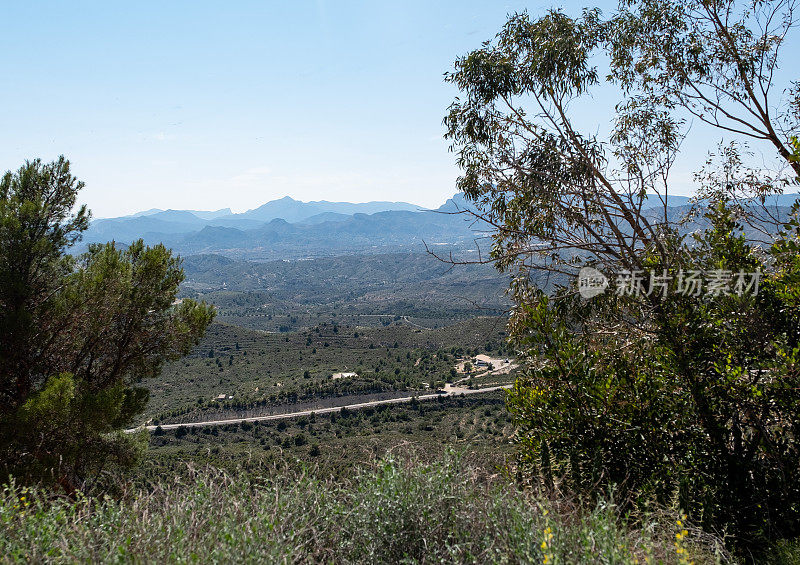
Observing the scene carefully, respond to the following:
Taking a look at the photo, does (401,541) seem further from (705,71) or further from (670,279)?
(705,71)

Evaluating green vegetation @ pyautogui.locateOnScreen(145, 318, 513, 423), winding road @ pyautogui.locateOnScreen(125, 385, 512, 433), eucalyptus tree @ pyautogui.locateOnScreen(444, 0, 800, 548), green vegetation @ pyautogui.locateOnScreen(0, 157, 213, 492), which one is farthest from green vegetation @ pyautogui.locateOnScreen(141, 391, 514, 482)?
eucalyptus tree @ pyautogui.locateOnScreen(444, 0, 800, 548)

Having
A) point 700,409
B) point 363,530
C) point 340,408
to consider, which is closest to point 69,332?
point 363,530

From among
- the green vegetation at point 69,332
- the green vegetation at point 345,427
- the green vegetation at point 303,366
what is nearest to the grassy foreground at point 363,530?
the green vegetation at point 69,332

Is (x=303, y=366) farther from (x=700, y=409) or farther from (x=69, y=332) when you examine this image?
(x=700, y=409)

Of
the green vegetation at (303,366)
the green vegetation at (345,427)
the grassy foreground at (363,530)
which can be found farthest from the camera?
the green vegetation at (303,366)

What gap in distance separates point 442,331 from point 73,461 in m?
67.9

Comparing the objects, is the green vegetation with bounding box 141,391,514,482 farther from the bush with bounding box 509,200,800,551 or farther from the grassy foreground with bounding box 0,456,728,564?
the grassy foreground with bounding box 0,456,728,564

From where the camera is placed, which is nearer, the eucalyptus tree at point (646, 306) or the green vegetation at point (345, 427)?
the eucalyptus tree at point (646, 306)

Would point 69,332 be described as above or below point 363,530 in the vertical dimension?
above

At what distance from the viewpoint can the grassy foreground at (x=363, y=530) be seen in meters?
2.44

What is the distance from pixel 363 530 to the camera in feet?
9.50

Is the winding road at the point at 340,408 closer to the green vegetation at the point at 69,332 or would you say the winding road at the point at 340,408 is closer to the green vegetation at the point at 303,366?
the green vegetation at the point at 303,366

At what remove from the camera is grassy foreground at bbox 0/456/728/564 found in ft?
8.02

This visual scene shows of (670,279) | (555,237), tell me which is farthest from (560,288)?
(670,279)
